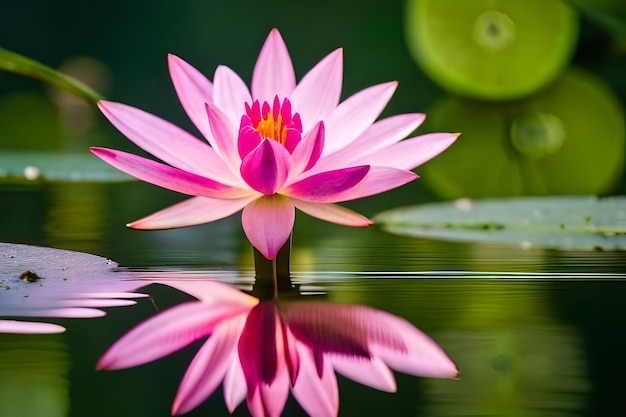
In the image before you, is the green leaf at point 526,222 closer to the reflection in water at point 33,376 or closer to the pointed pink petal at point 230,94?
the pointed pink petal at point 230,94

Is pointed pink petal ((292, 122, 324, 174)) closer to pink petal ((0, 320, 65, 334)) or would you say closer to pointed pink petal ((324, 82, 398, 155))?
pointed pink petal ((324, 82, 398, 155))

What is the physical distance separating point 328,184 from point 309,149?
0.07 ft

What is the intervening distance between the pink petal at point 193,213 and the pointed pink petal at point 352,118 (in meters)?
0.07

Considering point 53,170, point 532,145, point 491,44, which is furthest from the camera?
point 491,44

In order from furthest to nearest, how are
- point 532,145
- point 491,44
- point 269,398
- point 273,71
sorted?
point 491,44, point 532,145, point 273,71, point 269,398

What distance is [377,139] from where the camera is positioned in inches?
19.2

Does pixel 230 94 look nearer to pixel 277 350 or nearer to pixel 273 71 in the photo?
pixel 273 71

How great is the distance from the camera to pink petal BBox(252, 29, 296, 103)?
0.54 m

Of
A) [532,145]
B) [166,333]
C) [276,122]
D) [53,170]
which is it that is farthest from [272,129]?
[532,145]

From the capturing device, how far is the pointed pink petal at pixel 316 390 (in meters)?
0.31

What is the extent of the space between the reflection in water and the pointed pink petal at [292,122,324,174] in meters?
0.16

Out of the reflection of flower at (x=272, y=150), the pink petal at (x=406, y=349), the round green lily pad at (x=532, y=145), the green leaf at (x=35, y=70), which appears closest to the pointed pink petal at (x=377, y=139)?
the reflection of flower at (x=272, y=150)

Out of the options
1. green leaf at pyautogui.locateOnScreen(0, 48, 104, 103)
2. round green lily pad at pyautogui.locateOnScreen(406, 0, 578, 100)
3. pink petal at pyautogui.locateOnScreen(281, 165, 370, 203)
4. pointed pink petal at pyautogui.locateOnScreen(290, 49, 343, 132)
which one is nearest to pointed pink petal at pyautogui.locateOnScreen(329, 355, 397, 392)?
pink petal at pyautogui.locateOnScreen(281, 165, 370, 203)

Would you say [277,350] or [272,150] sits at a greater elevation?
[272,150]
